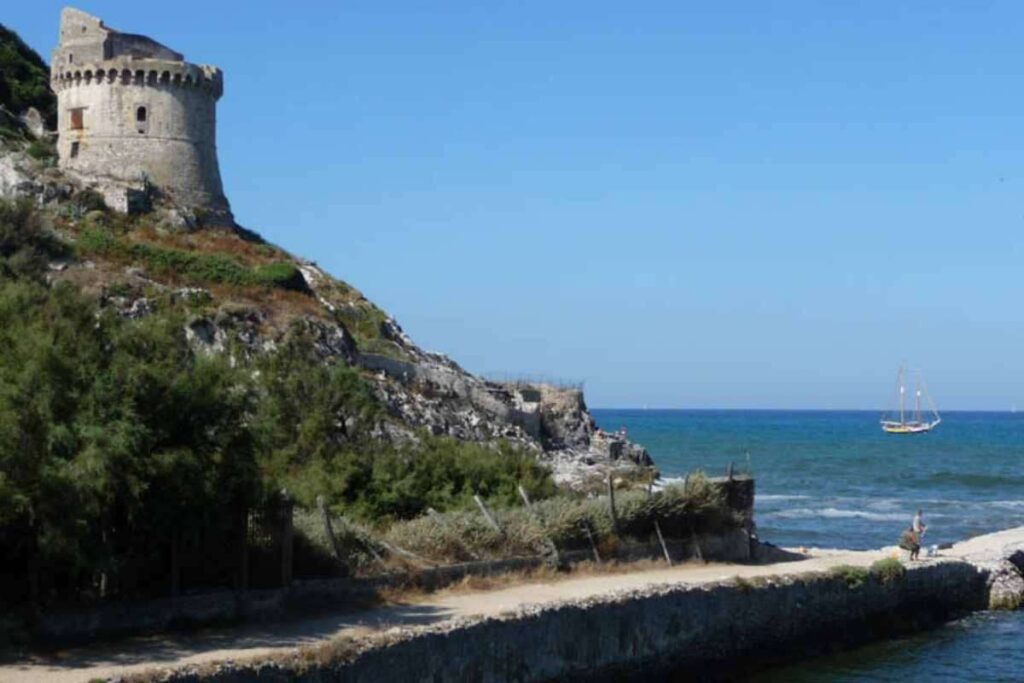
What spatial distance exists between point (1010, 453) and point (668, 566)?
8815 cm

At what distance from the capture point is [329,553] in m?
20.8

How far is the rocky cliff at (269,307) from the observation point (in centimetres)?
4203

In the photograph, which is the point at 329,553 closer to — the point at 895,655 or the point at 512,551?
the point at 512,551

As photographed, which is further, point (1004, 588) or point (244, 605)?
point (1004, 588)

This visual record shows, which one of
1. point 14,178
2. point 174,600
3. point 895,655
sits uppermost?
point 14,178

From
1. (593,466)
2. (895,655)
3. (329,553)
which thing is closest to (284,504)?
(329,553)

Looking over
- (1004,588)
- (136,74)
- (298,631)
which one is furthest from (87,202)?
(298,631)

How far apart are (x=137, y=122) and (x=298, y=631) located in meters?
35.8

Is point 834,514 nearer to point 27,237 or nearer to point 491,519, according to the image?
point 27,237

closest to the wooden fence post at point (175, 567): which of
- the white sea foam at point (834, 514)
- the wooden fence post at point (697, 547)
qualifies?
Answer: the wooden fence post at point (697, 547)

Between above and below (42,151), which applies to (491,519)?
below

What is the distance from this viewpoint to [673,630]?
22516 mm

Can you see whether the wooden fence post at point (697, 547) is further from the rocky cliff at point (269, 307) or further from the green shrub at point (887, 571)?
the rocky cliff at point (269, 307)

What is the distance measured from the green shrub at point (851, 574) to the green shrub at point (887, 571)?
35cm
